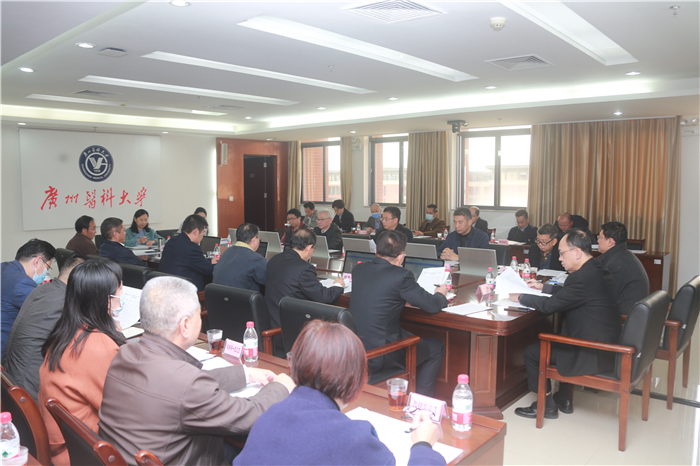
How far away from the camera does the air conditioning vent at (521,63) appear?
4971mm

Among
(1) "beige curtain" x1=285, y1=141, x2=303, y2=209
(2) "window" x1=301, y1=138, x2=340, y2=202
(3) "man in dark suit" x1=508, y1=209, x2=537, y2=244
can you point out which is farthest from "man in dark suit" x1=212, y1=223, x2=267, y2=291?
(1) "beige curtain" x1=285, y1=141, x2=303, y2=209

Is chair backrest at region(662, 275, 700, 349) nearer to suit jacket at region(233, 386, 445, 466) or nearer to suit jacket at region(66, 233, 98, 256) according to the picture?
suit jacket at region(233, 386, 445, 466)

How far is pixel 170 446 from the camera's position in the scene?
1486 mm

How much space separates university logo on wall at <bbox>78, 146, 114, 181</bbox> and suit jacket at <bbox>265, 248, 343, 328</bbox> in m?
7.33

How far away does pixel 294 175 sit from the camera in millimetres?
11883

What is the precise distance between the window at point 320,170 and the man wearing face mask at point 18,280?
27.9 feet

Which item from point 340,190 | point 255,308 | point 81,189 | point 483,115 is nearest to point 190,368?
point 255,308

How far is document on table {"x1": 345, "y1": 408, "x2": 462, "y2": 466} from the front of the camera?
151 cm

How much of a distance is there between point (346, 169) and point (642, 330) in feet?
28.2

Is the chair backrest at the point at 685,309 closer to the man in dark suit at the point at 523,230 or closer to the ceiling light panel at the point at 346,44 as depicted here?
the ceiling light panel at the point at 346,44

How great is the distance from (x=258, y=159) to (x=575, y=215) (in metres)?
7.47

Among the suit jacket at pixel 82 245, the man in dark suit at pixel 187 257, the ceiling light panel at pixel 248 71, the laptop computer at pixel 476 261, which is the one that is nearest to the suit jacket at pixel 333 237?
the ceiling light panel at pixel 248 71

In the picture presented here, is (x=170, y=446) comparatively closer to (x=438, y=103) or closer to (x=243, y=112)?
(x=438, y=103)

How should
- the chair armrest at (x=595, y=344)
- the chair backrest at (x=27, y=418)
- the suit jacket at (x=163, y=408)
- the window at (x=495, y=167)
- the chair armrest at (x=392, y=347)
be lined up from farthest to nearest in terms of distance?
the window at (x=495, y=167)
the chair armrest at (x=595, y=344)
the chair armrest at (x=392, y=347)
the chair backrest at (x=27, y=418)
the suit jacket at (x=163, y=408)
